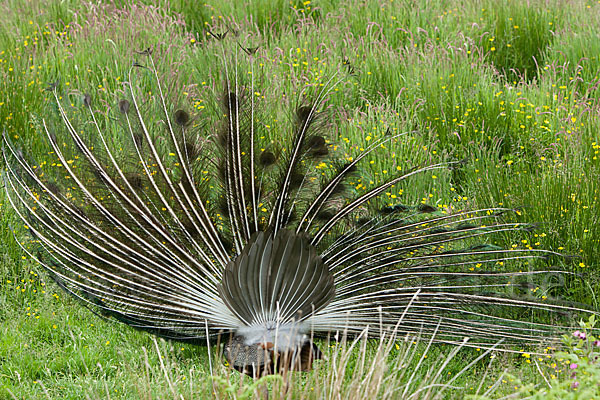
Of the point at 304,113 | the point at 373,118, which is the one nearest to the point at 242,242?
the point at 304,113

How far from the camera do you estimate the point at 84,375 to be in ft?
13.7

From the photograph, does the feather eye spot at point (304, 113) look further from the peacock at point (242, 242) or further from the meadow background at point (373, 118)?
the meadow background at point (373, 118)

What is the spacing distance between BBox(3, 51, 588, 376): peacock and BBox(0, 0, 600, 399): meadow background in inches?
8.0

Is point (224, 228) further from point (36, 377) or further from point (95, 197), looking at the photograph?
point (36, 377)

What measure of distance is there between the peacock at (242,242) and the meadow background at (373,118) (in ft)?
0.67

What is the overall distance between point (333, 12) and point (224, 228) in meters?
5.10

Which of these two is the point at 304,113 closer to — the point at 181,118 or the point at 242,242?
the point at 181,118

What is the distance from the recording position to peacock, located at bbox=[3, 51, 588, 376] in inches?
130

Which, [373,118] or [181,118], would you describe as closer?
[181,118]

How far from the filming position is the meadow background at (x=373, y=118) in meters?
3.71

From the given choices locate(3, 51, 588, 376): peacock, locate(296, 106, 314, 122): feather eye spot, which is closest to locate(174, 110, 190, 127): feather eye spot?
locate(3, 51, 588, 376): peacock

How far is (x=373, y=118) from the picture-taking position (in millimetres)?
5633

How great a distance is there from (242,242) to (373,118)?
7.61 ft

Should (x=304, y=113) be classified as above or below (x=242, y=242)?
above
